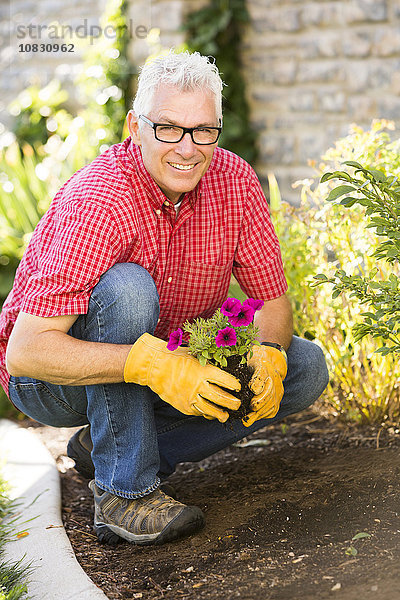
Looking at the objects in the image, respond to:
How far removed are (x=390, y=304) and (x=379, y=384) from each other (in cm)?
82

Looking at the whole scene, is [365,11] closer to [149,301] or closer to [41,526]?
[149,301]

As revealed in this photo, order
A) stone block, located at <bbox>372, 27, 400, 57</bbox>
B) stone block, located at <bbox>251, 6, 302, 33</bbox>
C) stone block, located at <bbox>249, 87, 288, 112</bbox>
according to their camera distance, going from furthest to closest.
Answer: stone block, located at <bbox>249, 87, 288, 112</bbox>
stone block, located at <bbox>251, 6, 302, 33</bbox>
stone block, located at <bbox>372, 27, 400, 57</bbox>

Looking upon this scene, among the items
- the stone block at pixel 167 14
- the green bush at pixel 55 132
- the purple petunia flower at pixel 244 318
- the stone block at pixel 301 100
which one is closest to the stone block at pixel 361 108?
the stone block at pixel 301 100

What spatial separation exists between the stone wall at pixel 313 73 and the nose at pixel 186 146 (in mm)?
2558

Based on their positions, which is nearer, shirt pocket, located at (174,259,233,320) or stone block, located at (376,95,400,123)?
shirt pocket, located at (174,259,233,320)

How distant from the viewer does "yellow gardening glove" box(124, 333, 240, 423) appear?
6.51 ft

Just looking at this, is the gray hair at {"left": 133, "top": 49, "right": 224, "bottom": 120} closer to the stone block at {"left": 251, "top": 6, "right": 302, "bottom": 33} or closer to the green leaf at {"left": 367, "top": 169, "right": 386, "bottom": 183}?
the green leaf at {"left": 367, "top": 169, "right": 386, "bottom": 183}

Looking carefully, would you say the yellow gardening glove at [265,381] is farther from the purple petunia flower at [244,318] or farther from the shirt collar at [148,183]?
the shirt collar at [148,183]

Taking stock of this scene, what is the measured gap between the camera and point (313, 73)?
4762 mm

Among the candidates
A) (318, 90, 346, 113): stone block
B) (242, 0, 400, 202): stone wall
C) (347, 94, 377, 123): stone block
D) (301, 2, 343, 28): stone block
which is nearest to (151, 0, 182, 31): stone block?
(242, 0, 400, 202): stone wall

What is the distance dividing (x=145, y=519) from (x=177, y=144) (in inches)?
41.9

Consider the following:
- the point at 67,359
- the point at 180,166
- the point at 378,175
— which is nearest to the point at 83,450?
the point at 67,359

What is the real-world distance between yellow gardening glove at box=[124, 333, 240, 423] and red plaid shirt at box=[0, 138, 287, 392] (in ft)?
0.74

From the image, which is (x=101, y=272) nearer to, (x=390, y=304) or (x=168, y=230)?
(x=168, y=230)
